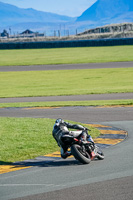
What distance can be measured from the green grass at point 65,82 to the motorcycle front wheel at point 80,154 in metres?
21.7

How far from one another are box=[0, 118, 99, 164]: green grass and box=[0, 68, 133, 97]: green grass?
14.7 metres

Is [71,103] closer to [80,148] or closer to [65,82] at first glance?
[65,82]

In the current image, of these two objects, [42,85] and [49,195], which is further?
[42,85]

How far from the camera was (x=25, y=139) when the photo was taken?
15.6 meters

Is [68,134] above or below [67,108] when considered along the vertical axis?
above

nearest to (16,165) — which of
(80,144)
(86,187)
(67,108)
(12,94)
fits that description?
(80,144)

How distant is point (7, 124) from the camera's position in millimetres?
18781

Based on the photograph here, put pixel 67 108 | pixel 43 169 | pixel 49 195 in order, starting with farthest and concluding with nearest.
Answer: pixel 67 108 < pixel 43 169 < pixel 49 195

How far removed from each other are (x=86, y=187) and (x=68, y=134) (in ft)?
7.83

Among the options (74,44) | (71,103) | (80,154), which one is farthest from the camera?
(74,44)

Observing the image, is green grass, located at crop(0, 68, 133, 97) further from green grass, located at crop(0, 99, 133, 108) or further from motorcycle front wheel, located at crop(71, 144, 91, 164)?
motorcycle front wheel, located at crop(71, 144, 91, 164)

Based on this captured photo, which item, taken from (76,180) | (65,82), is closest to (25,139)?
(76,180)

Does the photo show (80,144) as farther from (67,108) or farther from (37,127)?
(67,108)

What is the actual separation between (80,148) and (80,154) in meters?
0.17
